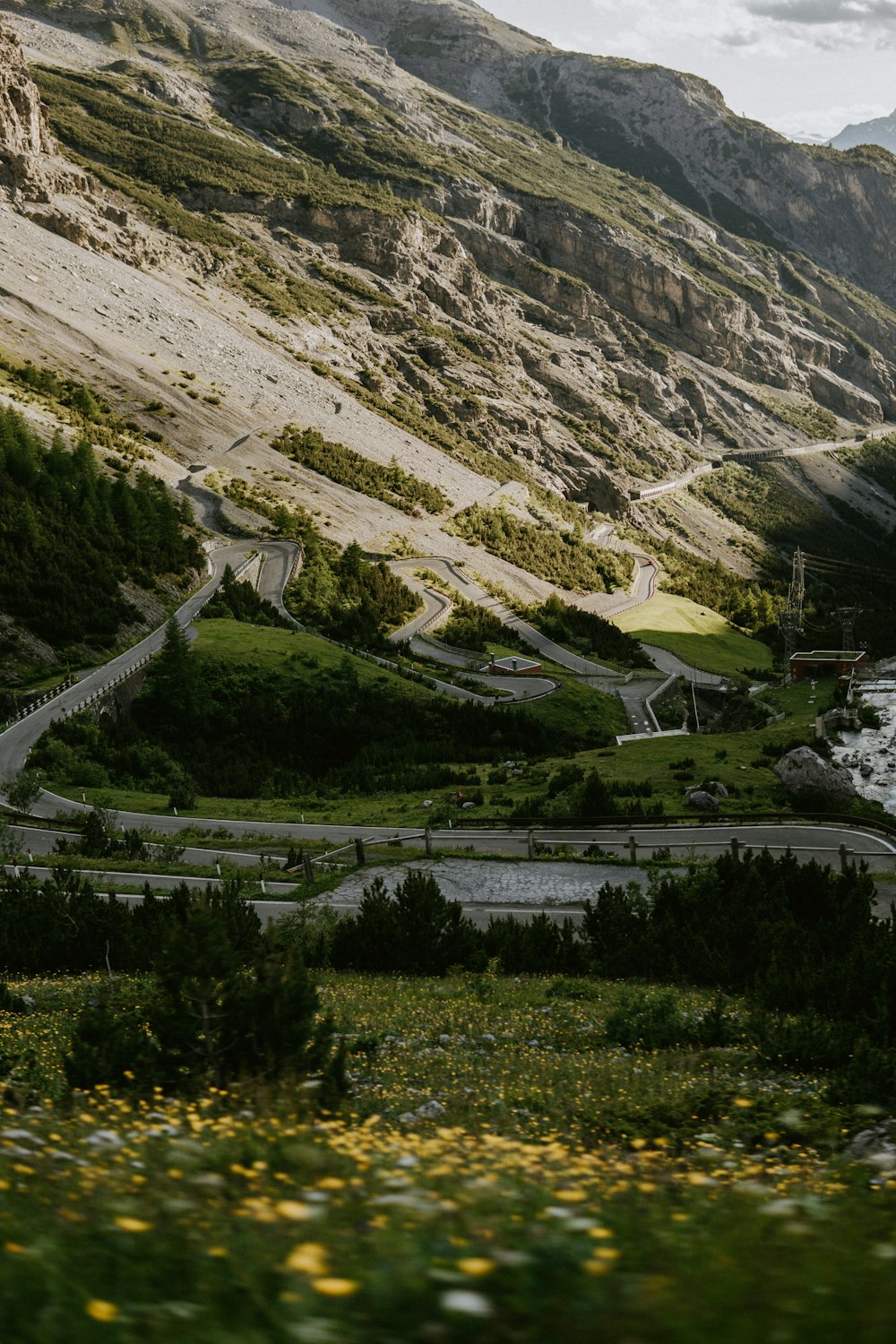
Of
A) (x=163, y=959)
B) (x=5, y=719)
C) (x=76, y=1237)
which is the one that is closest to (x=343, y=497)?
(x=5, y=719)

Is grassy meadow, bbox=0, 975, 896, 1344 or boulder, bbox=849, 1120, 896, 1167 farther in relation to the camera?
boulder, bbox=849, 1120, 896, 1167

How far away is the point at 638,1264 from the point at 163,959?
6.95 m

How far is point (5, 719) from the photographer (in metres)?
41.4

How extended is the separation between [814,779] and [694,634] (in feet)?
215

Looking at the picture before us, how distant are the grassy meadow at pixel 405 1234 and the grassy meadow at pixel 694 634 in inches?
3238

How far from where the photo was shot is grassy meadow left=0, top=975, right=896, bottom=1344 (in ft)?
9.02

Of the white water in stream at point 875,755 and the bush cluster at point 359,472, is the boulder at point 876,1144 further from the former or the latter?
the bush cluster at point 359,472

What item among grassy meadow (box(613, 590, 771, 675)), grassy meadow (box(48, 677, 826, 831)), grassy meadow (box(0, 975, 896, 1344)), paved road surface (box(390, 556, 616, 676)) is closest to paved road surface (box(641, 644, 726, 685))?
grassy meadow (box(613, 590, 771, 675))

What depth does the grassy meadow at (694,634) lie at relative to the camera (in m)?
89.3

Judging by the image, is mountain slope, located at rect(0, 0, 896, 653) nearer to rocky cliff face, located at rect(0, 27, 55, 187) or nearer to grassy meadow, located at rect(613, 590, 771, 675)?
rocky cliff face, located at rect(0, 27, 55, 187)

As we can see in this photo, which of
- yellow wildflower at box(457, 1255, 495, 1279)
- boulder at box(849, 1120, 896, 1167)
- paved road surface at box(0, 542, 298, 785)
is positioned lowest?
boulder at box(849, 1120, 896, 1167)

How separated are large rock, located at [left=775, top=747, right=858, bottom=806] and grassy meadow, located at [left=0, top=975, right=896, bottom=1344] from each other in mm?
29130

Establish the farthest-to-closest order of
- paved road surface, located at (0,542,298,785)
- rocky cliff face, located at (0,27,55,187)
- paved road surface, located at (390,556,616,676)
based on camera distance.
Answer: rocky cliff face, located at (0,27,55,187) < paved road surface, located at (390,556,616,676) < paved road surface, located at (0,542,298,785)

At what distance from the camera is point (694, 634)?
97.9 meters
